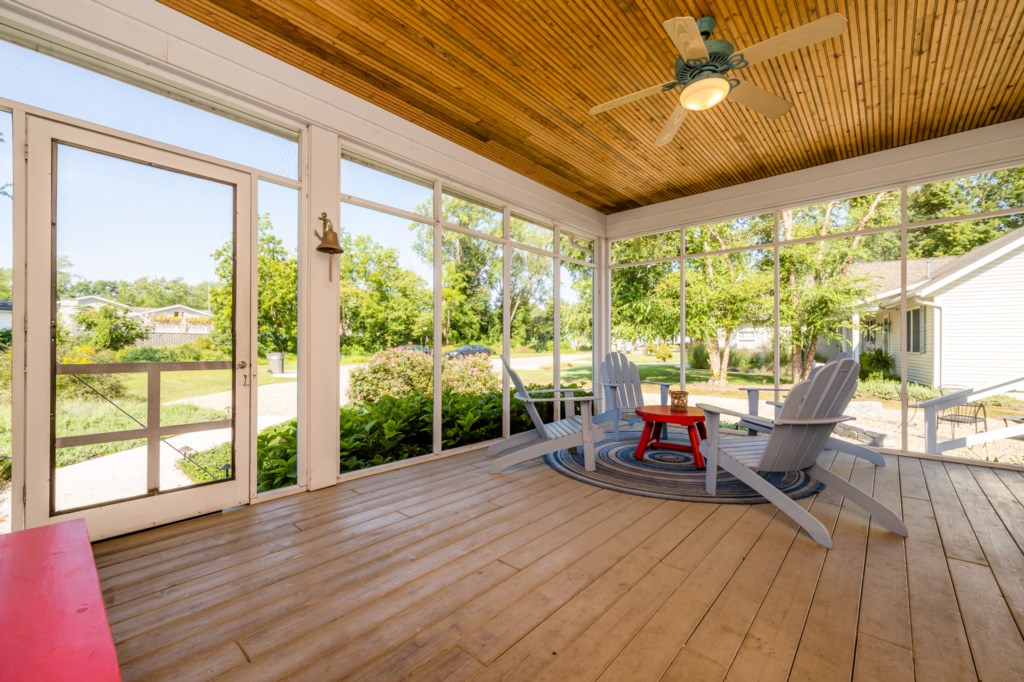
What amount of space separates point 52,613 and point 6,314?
2.12 meters

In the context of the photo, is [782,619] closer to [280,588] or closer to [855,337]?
[280,588]

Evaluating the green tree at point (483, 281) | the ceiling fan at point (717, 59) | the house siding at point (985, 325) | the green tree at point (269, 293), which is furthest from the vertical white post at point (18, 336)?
the house siding at point (985, 325)

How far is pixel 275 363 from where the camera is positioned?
3283mm

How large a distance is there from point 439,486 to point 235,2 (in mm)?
3443

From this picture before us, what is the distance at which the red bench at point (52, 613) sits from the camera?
0.82 meters

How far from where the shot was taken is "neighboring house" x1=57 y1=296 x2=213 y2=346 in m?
2.45

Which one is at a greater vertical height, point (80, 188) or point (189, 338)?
point (80, 188)

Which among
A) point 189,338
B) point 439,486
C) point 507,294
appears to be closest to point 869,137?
point 507,294

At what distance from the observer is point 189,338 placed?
2.83 m

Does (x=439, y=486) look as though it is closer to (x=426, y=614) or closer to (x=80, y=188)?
(x=426, y=614)

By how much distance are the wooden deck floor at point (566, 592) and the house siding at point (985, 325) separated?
5.71 feet

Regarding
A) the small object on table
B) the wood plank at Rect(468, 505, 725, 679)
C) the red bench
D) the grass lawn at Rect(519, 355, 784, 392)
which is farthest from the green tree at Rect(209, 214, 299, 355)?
the small object on table

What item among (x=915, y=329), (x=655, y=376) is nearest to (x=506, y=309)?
(x=655, y=376)

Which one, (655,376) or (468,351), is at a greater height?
(468,351)
